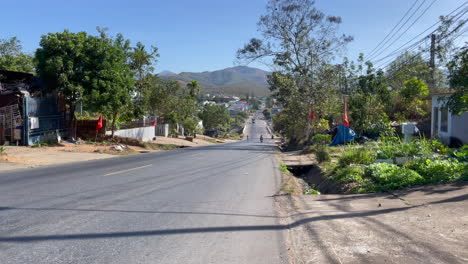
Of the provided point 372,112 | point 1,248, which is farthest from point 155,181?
point 372,112

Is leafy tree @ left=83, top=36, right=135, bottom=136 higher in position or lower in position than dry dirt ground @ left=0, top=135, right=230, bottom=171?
higher

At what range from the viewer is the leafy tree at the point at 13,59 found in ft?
116

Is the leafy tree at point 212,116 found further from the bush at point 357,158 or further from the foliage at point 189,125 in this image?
the bush at point 357,158

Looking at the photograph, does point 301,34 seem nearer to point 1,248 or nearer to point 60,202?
point 60,202

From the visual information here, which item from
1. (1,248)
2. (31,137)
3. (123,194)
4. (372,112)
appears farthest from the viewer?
(372,112)

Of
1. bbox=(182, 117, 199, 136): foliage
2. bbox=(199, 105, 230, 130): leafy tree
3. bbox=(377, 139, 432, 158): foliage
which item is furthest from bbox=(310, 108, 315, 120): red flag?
bbox=(199, 105, 230, 130): leafy tree

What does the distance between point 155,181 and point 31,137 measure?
618 inches

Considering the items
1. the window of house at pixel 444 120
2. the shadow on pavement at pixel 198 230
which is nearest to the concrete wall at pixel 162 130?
the window of house at pixel 444 120

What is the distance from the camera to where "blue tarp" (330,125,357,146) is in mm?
25812

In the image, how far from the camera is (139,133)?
39125 millimetres

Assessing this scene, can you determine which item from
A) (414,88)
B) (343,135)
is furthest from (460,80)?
(414,88)

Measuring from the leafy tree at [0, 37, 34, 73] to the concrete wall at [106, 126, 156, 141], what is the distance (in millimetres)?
9819

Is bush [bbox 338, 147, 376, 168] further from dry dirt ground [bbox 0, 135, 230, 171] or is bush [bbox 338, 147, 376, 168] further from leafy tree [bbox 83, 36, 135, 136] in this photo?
leafy tree [bbox 83, 36, 135, 136]

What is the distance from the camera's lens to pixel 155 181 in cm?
1183
